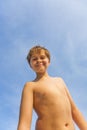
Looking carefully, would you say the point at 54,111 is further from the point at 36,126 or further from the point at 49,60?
the point at 49,60

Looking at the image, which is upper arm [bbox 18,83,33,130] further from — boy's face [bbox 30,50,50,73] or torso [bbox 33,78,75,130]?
boy's face [bbox 30,50,50,73]

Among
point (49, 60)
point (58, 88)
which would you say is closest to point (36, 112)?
point (58, 88)

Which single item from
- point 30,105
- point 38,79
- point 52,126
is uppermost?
point 38,79

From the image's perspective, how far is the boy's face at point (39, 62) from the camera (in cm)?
688

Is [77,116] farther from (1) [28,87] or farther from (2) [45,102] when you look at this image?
(1) [28,87]

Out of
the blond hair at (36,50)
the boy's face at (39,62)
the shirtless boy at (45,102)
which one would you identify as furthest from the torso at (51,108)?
the blond hair at (36,50)

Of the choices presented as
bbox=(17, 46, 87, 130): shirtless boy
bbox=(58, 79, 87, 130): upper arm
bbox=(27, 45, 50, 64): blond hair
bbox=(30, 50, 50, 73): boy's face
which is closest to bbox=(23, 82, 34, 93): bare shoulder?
bbox=(17, 46, 87, 130): shirtless boy

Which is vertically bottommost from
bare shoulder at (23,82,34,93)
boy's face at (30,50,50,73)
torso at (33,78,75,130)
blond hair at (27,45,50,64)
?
torso at (33,78,75,130)

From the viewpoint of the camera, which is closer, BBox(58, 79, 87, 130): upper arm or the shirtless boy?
the shirtless boy

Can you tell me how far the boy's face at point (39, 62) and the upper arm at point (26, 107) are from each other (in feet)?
1.21

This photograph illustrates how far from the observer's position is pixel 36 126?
21.4ft

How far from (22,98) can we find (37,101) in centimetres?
28

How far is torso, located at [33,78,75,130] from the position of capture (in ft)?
21.0

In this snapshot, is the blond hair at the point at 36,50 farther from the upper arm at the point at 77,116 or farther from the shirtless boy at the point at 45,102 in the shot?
the upper arm at the point at 77,116
